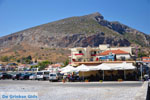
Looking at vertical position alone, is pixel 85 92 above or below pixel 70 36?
below

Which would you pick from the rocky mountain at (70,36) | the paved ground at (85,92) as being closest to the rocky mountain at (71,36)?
the rocky mountain at (70,36)

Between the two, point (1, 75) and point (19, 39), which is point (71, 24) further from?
point (1, 75)

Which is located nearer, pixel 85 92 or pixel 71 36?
pixel 85 92

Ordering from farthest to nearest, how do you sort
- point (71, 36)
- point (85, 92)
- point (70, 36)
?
point (70, 36), point (71, 36), point (85, 92)

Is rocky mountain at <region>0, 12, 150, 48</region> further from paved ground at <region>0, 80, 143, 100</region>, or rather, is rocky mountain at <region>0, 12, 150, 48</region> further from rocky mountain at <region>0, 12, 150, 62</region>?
paved ground at <region>0, 80, 143, 100</region>

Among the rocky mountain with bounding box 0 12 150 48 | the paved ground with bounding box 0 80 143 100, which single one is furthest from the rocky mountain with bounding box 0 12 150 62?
the paved ground with bounding box 0 80 143 100

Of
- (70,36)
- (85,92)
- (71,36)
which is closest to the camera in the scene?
(85,92)

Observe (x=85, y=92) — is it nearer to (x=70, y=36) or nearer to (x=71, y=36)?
(x=71, y=36)

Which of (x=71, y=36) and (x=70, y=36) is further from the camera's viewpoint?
(x=70, y=36)

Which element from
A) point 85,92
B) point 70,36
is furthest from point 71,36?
point 85,92

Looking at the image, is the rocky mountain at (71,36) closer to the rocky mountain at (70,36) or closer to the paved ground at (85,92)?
the rocky mountain at (70,36)

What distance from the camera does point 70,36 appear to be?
512ft

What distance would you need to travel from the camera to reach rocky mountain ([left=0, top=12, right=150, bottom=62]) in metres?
154

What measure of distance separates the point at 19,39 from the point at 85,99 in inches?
6656
